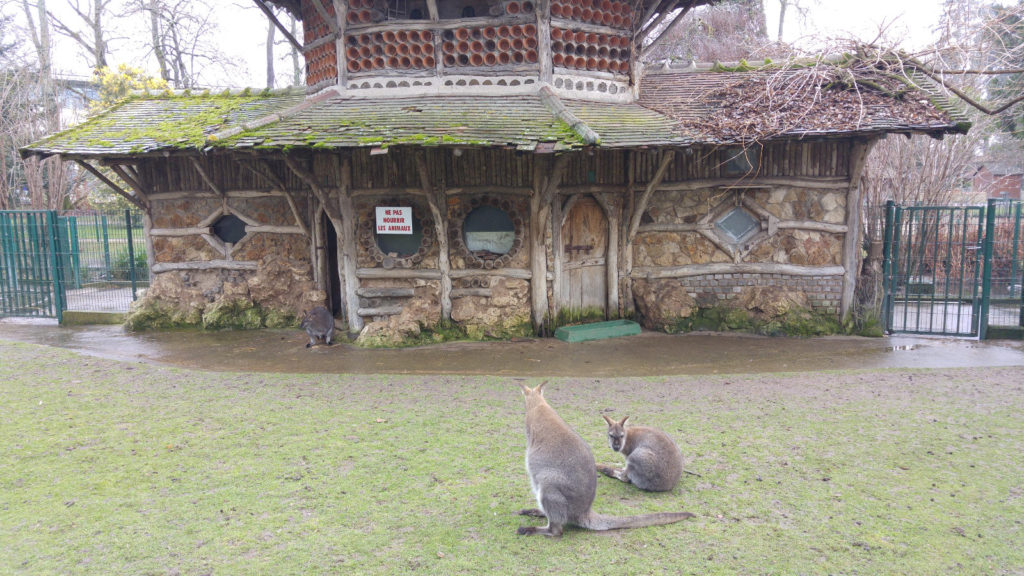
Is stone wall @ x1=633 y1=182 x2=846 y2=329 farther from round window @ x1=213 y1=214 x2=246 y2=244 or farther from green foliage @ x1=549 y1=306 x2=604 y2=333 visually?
round window @ x1=213 y1=214 x2=246 y2=244

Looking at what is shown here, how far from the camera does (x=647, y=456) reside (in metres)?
4.39

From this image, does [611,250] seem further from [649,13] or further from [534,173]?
[649,13]

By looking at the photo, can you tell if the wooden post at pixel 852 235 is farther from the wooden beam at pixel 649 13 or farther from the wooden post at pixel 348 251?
the wooden post at pixel 348 251

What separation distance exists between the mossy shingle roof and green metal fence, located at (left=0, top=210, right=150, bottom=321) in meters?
2.69

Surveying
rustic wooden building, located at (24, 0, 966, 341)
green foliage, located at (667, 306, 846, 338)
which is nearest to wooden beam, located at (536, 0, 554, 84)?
rustic wooden building, located at (24, 0, 966, 341)

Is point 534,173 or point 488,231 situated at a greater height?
point 534,173

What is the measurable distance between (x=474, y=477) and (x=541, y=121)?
17.3 ft

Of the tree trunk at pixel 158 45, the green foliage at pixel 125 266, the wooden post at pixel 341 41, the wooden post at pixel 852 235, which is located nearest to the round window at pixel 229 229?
the wooden post at pixel 341 41

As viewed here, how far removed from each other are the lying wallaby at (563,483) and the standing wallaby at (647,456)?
0.46 meters

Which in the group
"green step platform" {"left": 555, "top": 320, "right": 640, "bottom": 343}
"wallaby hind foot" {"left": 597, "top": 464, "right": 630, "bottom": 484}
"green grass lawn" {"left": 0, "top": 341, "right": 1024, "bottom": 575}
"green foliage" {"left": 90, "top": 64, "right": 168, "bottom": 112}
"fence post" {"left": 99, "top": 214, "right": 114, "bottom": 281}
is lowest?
"green grass lawn" {"left": 0, "top": 341, "right": 1024, "bottom": 575}

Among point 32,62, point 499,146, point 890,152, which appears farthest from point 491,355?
point 32,62

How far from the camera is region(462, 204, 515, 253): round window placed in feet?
31.3

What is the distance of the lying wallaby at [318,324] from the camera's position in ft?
30.6

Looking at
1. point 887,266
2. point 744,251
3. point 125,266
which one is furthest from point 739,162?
point 125,266
